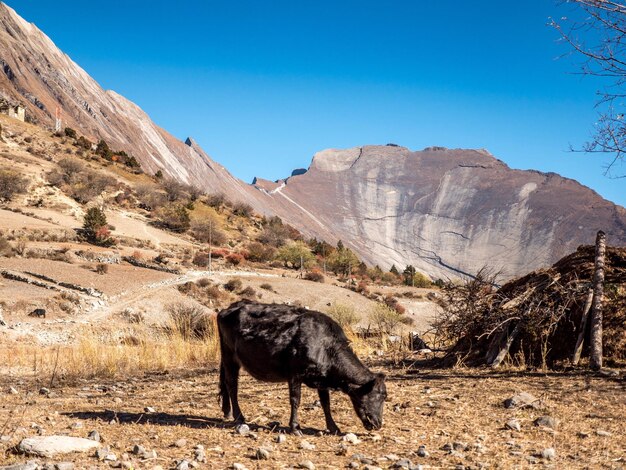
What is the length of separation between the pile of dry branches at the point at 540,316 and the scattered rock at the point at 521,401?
2.45m

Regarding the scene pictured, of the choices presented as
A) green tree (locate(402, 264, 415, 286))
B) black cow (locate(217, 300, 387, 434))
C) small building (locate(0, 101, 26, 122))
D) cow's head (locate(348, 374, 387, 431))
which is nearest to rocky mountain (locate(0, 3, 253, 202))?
small building (locate(0, 101, 26, 122))

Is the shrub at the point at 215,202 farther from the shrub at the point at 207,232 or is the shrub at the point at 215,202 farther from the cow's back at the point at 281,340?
the cow's back at the point at 281,340

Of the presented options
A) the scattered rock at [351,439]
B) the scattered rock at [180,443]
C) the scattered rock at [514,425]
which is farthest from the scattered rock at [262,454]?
the scattered rock at [514,425]

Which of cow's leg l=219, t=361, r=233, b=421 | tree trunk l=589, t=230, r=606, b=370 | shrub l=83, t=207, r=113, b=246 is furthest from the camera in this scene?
shrub l=83, t=207, r=113, b=246

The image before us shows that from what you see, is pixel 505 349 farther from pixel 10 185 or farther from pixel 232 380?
pixel 10 185

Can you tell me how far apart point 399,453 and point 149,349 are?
8894 mm

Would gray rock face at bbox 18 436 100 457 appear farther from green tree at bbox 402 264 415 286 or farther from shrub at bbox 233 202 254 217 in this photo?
shrub at bbox 233 202 254 217

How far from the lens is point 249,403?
8602 mm

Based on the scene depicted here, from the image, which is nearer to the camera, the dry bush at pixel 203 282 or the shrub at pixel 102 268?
the shrub at pixel 102 268

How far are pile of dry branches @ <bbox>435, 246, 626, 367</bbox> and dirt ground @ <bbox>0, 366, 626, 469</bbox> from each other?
0.96 metres

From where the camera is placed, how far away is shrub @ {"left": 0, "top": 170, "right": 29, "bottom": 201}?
54.3m

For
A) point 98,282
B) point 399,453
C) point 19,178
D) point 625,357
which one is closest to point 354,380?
point 399,453

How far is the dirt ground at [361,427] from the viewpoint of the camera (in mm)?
5629

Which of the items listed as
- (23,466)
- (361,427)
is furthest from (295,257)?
(23,466)
